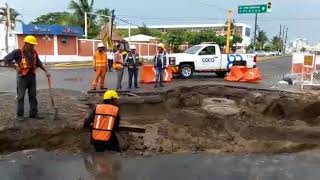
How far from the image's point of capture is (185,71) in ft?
76.4

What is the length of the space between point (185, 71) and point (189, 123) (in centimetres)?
1037

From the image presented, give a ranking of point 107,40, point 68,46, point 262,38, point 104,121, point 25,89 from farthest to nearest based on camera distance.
Answer: point 262,38 → point 68,46 → point 107,40 → point 25,89 → point 104,121

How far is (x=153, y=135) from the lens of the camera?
11320 millimetres

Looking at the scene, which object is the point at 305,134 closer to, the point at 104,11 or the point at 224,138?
the point at 224,138

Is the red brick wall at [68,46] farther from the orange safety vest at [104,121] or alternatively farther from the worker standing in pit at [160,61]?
the orange safety vest at [104,121]

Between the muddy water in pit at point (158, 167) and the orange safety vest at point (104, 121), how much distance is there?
1.19ft

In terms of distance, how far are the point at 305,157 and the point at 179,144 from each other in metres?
2.93

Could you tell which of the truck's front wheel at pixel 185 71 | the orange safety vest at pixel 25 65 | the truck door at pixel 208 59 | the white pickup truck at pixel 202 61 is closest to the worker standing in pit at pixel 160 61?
the white pickup truck at pixel 202 61

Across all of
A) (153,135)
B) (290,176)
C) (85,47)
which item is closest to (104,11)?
(85,47)

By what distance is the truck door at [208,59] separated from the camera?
2350 cm

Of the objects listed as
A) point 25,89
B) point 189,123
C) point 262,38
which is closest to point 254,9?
point 189,123

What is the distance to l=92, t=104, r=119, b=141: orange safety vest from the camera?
8.25 metres

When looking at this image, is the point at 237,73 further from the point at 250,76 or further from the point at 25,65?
the point at 25,65

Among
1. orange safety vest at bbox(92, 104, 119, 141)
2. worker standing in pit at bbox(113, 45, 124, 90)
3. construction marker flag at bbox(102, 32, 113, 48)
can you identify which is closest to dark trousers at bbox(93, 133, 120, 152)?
orange safety vest at bbox(92, 104, 119, 141)
